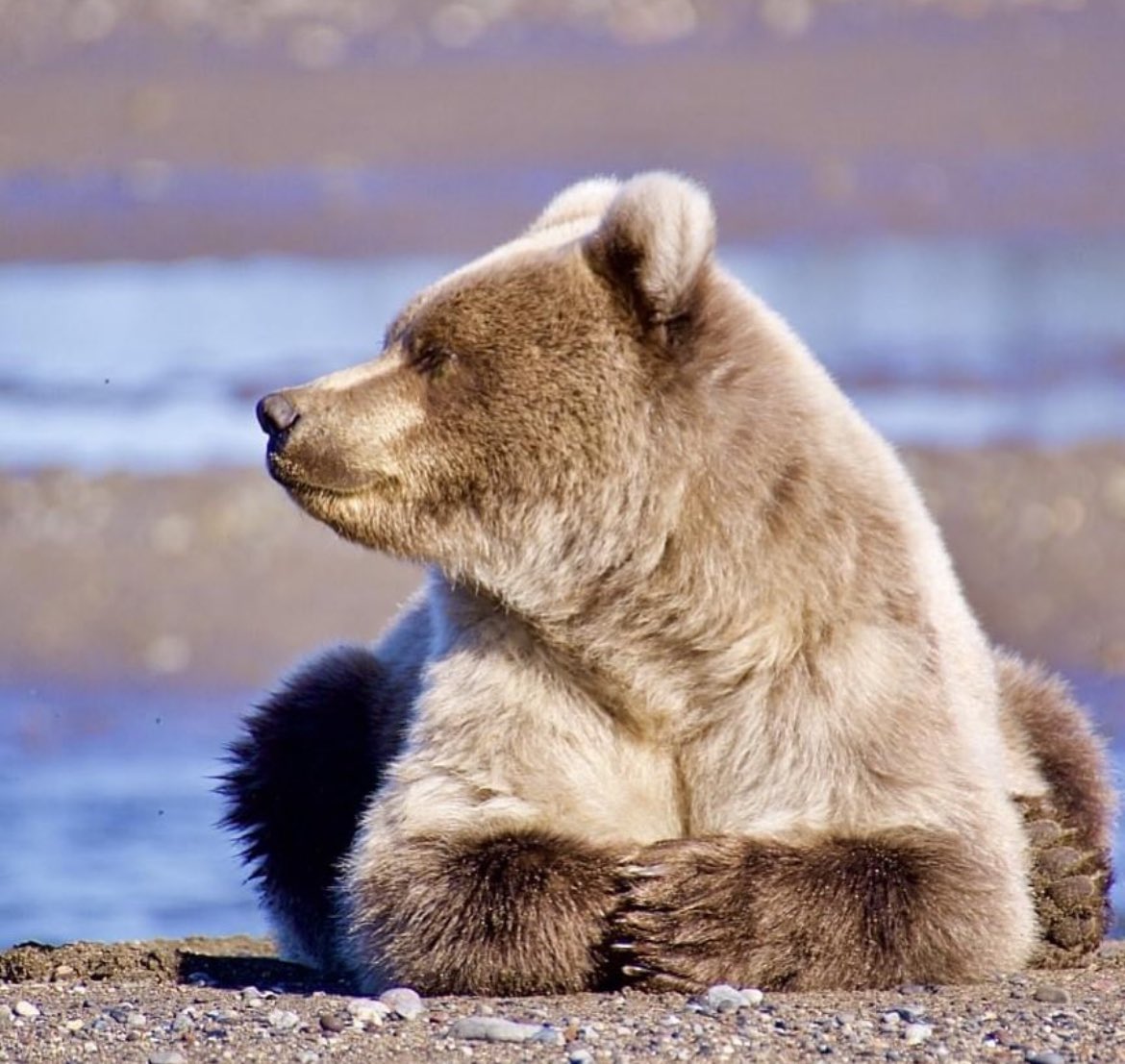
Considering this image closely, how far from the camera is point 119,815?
9352 millimetres

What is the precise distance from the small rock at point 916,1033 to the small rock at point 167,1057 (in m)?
1.43

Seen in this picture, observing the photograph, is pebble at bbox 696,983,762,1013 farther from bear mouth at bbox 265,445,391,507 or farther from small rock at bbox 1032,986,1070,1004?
bear mouth at bbox 265,445,391,507

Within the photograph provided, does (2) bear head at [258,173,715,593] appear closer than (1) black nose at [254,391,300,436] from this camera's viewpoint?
Yes

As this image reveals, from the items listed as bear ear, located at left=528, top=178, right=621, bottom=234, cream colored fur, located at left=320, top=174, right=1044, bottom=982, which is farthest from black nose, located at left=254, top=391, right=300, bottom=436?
bear ear, located at left=528, top=178, right=621, bottom=234

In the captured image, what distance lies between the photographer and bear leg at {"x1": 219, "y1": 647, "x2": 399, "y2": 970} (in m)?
6.69

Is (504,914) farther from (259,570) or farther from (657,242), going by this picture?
(259,570)

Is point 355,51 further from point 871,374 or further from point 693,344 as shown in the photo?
point 693,344

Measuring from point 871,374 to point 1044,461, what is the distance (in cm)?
194

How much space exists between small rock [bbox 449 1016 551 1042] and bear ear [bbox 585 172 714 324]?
5.20ft

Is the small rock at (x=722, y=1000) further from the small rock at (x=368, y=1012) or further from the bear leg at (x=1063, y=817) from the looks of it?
the bear leg at (x=1063, y=817)

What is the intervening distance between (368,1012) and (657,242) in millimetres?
1759

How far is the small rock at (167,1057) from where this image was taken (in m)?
5.07

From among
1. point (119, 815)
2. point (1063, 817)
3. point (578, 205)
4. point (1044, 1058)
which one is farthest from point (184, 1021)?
point (119, 815)

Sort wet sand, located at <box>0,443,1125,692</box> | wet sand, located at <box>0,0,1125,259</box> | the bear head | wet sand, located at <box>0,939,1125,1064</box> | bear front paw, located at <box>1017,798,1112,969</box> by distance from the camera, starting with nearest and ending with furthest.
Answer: wet sand, located at <box>0,939,1125,1064</box>
the bear head
bear front paw, located at <box>1017,798,1112,969</box>
wet sand, located at <box>0,443,1125,692</box>
wet sand, located at <box>0,0,1125,259</box>
